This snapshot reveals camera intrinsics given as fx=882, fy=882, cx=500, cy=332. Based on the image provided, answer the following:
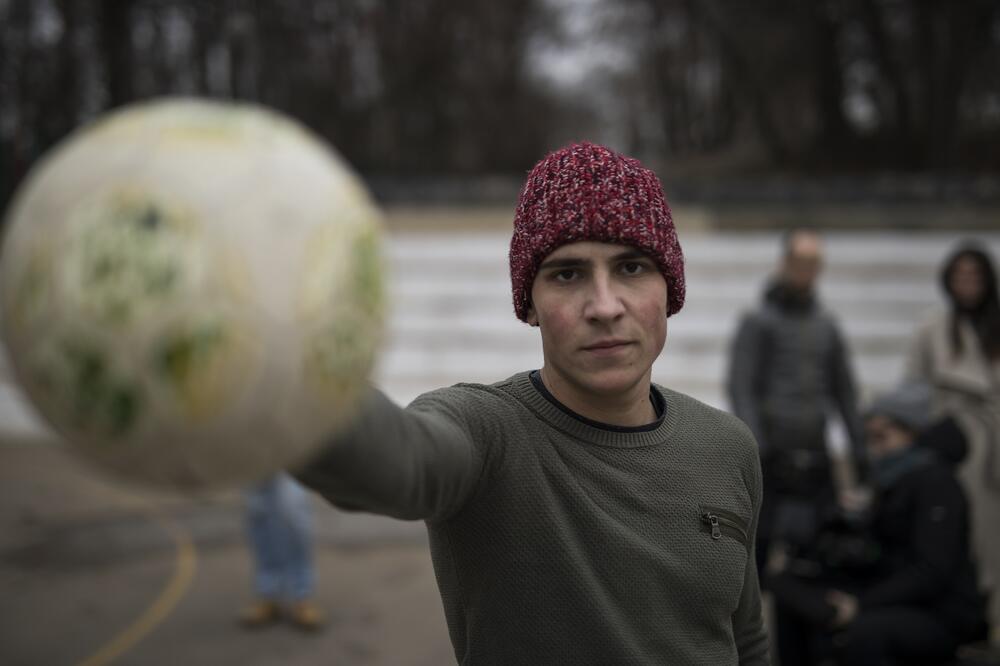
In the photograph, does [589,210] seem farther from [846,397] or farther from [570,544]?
[846,397]

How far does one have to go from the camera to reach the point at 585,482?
1255 mm

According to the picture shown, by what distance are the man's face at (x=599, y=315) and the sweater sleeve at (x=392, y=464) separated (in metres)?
0.24

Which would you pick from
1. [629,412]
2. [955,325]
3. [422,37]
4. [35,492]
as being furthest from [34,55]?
[629,412]

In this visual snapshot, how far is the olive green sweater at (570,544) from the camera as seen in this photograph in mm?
1218

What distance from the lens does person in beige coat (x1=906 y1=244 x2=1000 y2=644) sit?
157 inches

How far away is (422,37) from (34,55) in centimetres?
864

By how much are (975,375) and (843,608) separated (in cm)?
152

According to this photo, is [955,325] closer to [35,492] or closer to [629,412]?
[629,412]

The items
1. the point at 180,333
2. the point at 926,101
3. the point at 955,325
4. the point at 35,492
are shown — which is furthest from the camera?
the point at 926,101

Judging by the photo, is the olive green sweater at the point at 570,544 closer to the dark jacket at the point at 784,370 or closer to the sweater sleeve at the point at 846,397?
the dark jacket at the point at 784,370

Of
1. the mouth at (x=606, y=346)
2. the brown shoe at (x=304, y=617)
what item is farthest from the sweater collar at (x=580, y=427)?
the brown shoe at (x=304, y=617)

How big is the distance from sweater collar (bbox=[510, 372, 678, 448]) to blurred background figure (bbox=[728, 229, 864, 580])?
2605mm

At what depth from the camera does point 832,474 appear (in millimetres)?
3900

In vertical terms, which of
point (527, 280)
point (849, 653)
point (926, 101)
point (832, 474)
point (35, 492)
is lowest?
point (35, 492)
